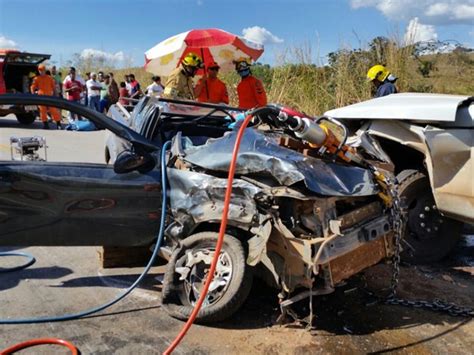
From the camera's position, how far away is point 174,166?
4.00 metres

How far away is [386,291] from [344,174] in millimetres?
1271

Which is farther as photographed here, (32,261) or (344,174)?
(32,261)

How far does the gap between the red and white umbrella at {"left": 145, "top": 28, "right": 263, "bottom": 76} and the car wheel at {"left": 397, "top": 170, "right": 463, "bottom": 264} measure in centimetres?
491

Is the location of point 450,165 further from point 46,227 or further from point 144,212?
point 46,227

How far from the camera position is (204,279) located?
3.63m

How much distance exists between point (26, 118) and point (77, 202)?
13.4 meters

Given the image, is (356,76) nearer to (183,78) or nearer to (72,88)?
(183,78)

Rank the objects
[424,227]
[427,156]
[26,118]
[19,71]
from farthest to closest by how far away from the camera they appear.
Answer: [26,118] < [19,71] < [424,227] < [427,156]

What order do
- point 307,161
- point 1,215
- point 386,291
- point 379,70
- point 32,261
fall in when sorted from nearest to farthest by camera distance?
point 307,161 < point 1,215 < point 386,291 < point 32,261 < point 379,70

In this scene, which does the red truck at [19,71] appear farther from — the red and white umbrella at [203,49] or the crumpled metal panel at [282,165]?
the crumpled metal panel at [282,165]

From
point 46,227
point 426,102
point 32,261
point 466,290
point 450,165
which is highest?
point 426,102

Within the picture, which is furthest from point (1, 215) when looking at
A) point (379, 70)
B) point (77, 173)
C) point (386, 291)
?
point (379, 70)

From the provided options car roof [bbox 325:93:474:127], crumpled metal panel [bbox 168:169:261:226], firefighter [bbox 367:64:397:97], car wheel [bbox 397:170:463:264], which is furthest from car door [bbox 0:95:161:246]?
firefighter [bbox 367:64:397:97]

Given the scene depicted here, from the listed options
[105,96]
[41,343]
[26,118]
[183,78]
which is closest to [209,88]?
[183,78]
